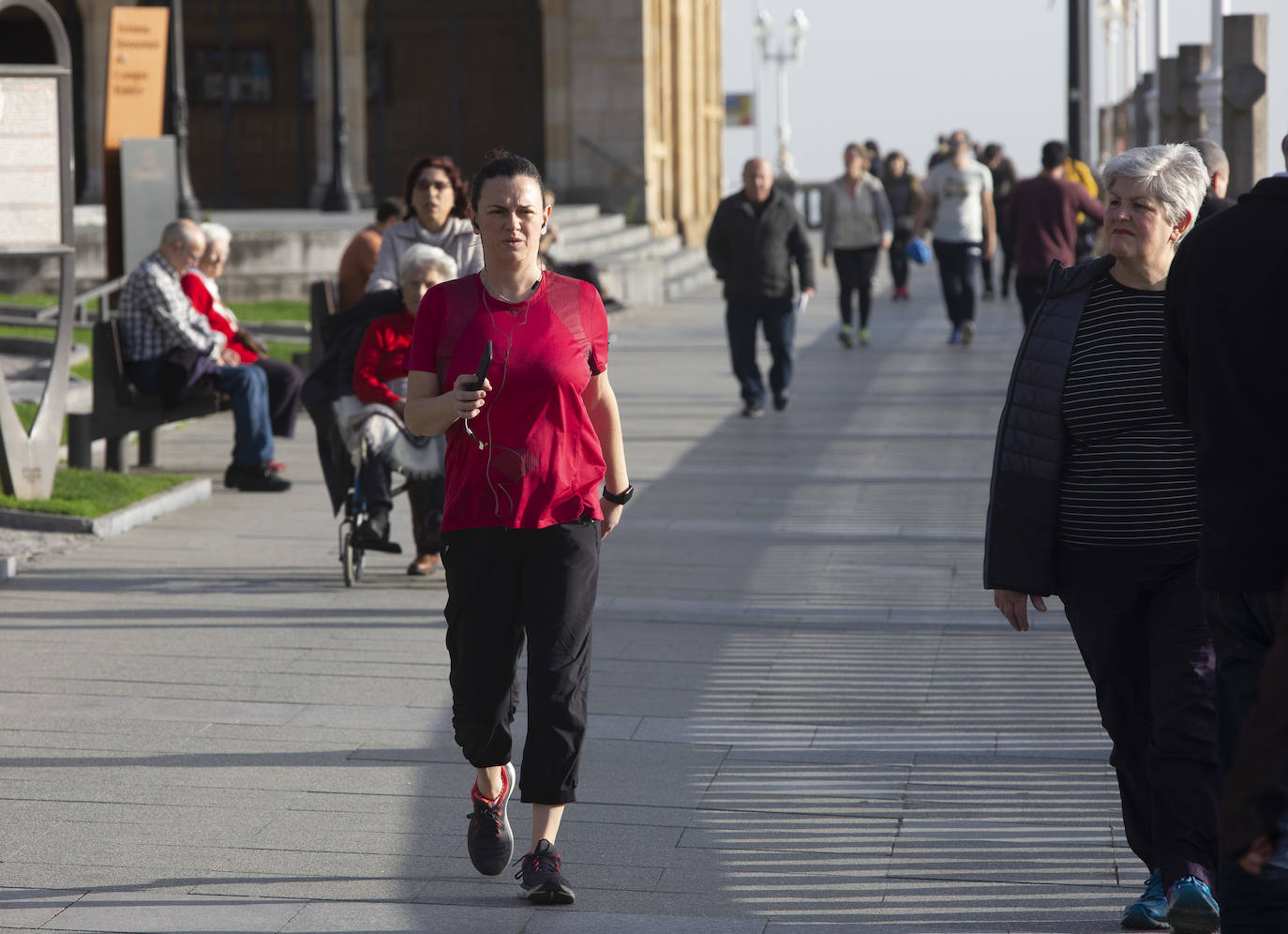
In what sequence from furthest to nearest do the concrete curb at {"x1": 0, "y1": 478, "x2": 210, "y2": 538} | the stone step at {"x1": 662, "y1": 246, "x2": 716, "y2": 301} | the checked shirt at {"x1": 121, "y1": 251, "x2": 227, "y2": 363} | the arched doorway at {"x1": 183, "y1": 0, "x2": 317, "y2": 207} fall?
the arched doorway at {"x1": 183, "y1": 0, "x2": 317, "y2": 207} < the stone step at {"x1": 662, "y1": 246, "x2": 716, "y2": 301} < the checked shirt at {"x1": 121, "y1": 251, "x2": 227, "y2": 363} < the concrete curb at {"x1": 0, "y1": 478, "x2": 210, "y2": 538}

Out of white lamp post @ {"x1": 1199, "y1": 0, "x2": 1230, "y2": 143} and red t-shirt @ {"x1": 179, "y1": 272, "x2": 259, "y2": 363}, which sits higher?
white lamp post @ {"x1": 1199, "y1": 0, "x2": 1230, "y2": 143}

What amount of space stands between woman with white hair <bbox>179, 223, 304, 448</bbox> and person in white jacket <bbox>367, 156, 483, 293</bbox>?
2564 millimetres

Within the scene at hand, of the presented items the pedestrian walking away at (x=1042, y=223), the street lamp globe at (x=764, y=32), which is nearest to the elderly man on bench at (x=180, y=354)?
the pedestrian walking away at (x=1042, y=223)

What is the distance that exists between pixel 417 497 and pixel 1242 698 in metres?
5.56

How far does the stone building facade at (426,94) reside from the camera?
30.6m

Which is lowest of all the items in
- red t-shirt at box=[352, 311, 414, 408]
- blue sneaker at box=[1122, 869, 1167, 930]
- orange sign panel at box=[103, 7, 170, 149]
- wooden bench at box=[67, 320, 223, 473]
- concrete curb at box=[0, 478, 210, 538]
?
blue sneaker at box=[1122, 869, 1167, 930]

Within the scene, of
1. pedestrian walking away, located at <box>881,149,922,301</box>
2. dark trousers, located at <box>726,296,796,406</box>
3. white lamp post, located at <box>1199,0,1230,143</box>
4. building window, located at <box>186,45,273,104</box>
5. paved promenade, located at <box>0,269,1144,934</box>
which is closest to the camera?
paved promenade, located at <box>0,269,1144,934</box>

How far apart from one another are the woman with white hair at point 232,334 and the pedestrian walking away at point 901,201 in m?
15.6

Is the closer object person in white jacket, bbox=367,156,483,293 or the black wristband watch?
the black wristband watch

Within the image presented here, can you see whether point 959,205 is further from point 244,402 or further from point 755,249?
point 244,402

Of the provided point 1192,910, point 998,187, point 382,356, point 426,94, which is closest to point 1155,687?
point 1192,910

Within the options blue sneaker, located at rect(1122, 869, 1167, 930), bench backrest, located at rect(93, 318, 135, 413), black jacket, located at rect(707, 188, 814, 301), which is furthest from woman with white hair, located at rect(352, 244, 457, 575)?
black jacket, located at rect(707, 188, 814, 301)

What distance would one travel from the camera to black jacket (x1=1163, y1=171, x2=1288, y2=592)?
3.23 metres

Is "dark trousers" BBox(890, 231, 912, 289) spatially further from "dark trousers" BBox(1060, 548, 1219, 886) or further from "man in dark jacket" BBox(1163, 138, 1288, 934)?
"man in dark jacket" BBox(1163, 138, 1288, 934)
